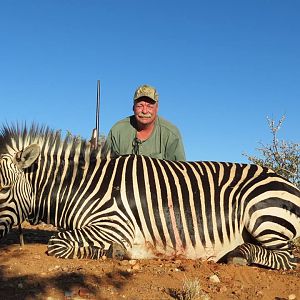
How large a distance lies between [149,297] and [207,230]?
4.29 feet

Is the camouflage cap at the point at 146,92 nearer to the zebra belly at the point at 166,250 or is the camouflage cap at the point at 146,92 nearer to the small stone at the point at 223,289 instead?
the zebra belly at the point at 166,250

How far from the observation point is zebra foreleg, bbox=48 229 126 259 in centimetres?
359

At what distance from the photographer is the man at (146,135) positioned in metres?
5.55

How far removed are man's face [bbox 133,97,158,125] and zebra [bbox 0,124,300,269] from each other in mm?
1522

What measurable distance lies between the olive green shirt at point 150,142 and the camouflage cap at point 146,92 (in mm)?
395

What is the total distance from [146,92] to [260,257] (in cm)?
264

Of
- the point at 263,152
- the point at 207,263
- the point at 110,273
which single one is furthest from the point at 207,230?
the point at 263,152

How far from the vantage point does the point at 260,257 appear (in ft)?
12.2

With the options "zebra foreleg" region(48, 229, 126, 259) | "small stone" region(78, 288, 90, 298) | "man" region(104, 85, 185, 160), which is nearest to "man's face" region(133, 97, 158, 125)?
"man" region(104, 85, 185, 160)

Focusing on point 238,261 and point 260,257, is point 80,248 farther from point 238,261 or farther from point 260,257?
point 260,257

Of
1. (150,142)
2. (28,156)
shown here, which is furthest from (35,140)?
(150,142)

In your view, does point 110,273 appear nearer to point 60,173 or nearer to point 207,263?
point 207,263

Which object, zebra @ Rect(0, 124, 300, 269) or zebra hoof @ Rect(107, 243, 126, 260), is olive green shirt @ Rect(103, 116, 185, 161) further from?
zebra hoof @ Rect(107, 243, 126, 260)

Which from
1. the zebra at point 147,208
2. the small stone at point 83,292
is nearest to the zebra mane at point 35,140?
the zebra at point 147,208
